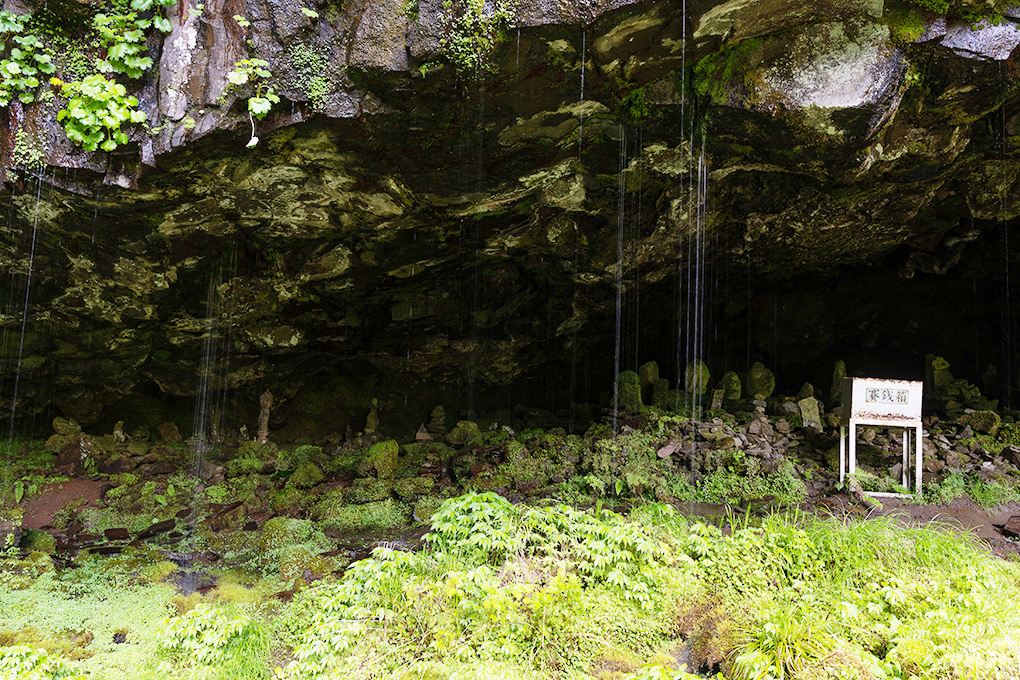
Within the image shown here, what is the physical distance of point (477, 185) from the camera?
6.70m

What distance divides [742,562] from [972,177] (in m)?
6.76

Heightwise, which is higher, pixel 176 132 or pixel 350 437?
pixel 176 132

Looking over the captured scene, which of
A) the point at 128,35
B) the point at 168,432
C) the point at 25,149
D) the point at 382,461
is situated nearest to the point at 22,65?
the point at 25,149

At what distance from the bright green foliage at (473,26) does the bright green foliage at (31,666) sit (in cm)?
537

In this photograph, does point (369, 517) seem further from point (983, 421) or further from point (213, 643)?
point (983, 421)

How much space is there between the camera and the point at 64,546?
21.5 feet

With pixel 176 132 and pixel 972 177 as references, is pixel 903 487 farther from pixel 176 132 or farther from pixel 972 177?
pixel 176 132

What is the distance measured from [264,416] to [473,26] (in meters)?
9.53

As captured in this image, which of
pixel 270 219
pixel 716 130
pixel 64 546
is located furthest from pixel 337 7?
pixel 64 546

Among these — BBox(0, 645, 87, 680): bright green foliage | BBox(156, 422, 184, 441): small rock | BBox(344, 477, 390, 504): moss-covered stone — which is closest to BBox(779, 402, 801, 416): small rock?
BBox(344, 477, 390, 504): moss-covered stone

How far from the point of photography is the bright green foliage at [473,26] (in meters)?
4.54

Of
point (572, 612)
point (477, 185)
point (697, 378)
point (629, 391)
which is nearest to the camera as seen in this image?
point (572, 612)

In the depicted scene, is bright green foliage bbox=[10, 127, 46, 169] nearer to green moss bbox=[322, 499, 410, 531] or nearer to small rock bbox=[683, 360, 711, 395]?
green moss bbox=[322, 499, 410, 531]

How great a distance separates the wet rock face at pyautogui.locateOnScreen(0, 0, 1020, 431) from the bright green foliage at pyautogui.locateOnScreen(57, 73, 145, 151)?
18 centimetres
